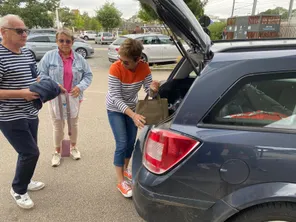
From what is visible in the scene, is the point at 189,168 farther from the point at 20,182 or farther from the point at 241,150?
the point at 20,182

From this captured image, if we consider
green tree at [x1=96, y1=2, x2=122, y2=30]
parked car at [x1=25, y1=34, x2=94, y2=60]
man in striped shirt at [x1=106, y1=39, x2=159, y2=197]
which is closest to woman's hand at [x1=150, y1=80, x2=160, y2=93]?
man in striped shirt at [x1=106, y1=39, x2=159, y2=197]

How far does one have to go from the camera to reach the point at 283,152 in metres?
1.48

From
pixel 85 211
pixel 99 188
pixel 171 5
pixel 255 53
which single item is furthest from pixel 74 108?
pixel 255 53

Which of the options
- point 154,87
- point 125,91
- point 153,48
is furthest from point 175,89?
point 153,48

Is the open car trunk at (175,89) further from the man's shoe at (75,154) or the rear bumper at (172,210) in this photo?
the man's shoe at (75,154)

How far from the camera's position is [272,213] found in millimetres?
1553

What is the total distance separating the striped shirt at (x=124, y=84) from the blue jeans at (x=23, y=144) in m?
0.77

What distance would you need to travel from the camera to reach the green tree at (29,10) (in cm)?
2531

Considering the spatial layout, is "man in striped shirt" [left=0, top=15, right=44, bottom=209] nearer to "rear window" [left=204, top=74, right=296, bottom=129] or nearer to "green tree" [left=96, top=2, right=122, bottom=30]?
"rear window" [left=204, top=74, right=296, bottom=129]

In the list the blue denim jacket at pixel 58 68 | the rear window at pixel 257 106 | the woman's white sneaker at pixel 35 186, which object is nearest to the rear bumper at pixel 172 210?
the rear window at pixel 257 106

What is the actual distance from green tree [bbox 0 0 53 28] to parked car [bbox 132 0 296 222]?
1097 inches

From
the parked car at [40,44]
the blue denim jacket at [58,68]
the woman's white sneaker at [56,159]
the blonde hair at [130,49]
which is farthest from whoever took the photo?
the parked car at [40,44]

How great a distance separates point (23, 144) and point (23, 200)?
1.96 ft

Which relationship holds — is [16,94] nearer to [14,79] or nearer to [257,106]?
[14,79]
